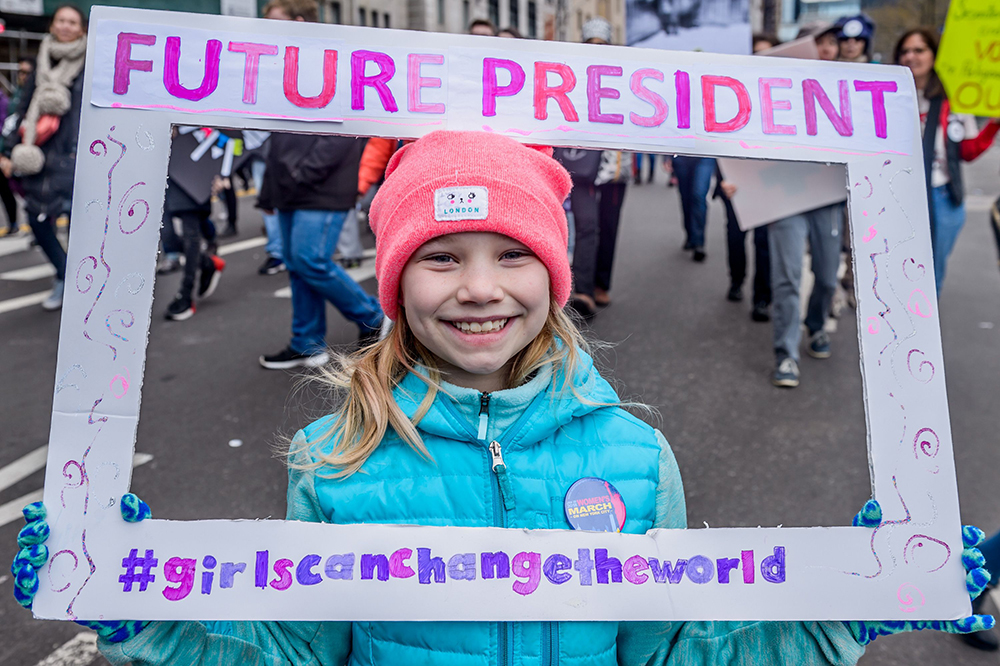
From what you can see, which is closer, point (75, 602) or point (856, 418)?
point (75, 602)

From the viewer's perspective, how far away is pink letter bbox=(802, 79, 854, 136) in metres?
1.36

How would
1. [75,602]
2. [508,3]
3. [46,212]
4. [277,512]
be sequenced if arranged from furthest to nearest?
[508,3]
[46,212]
[277,512]
[75,602]

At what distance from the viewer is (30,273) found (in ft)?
23.7

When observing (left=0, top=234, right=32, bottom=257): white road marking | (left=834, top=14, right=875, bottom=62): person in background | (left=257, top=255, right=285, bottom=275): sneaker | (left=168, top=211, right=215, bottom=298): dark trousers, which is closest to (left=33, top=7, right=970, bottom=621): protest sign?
(left=834, top=14, right=875, bottom=62): person in background

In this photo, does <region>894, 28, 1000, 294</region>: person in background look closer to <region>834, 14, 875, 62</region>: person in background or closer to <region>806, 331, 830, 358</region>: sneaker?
<region>834, 14, 875, 62</region>: person in background

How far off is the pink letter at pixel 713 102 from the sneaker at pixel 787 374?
338cm

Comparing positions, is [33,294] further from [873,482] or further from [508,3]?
[508,3]

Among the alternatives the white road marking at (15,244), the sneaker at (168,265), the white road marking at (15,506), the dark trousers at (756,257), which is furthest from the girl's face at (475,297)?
the white road marking at (15,244)

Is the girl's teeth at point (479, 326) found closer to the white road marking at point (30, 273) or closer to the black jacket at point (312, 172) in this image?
the black jacket at point (312, 172)

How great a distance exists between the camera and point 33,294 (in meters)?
6.47

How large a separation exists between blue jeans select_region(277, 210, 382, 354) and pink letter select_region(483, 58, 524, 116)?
3.04m

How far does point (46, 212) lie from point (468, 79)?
5.33 metres

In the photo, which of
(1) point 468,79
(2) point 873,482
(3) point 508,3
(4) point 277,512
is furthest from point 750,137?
(3) point 508,3

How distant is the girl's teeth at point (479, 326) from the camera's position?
1269 millimetres
